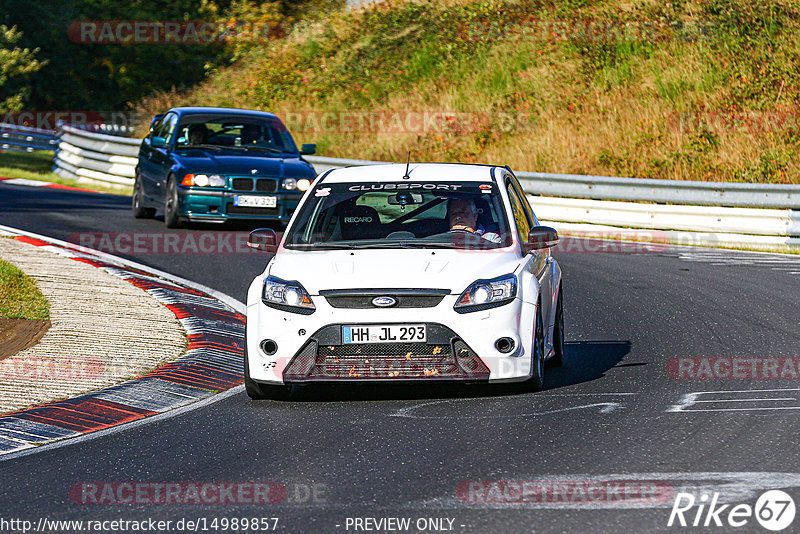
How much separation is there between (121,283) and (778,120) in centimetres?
1586

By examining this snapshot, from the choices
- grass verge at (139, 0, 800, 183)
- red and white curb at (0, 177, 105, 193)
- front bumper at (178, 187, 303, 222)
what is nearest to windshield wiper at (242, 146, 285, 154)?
front bumper at (178, 187, 303, 222)

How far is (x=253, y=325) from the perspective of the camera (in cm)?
841

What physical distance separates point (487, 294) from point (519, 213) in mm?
1587

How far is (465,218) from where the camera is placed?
30.4 feet

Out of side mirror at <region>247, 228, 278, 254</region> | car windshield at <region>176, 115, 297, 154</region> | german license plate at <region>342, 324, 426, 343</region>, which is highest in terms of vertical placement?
car windshield at <region>176, 115, 297, 154</region>

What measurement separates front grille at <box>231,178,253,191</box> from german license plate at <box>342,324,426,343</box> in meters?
10.7

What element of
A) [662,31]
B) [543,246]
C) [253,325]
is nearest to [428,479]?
[253,325]

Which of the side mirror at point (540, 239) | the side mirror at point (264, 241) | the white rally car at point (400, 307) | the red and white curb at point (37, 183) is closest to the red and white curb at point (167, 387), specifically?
the white rally car at point (400, 307)

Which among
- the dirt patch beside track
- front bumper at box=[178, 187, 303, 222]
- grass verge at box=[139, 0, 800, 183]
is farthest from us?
grass verge at box=[139, 0, 800, 183]

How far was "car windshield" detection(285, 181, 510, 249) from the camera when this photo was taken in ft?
29.7

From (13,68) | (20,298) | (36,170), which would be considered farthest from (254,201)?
(13,68)

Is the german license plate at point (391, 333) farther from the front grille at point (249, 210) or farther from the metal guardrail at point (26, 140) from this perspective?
the metal guardrail at point (26, 140)

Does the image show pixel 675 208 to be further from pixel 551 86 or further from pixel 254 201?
pixel 551 86

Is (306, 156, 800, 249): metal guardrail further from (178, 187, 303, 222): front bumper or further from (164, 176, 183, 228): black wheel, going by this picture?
(164, 176, 183, 228): black wheel
